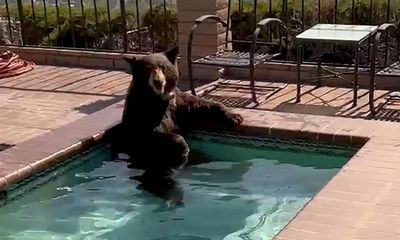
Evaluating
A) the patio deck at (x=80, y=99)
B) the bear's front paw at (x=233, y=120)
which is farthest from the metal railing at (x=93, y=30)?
the bear's front paw at (x=233, y=120)

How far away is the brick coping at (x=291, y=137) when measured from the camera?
4430mm

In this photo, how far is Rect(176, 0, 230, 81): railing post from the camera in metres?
7.16

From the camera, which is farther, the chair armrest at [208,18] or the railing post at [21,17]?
the railing post at [21,17]

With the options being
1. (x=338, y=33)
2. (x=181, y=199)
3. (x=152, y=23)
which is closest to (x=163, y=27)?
(x=152, y=23)

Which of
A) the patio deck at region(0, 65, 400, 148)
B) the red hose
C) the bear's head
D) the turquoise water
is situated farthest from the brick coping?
the red hose

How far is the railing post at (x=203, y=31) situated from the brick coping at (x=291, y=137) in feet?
3.86

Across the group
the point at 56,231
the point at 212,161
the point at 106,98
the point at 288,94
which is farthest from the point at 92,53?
the point at 56,231

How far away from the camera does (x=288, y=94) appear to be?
6652mm

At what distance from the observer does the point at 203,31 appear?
7.21 metres

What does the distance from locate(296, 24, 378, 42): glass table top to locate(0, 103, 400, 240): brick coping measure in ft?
2.10

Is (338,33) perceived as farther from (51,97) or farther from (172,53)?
(51,97)

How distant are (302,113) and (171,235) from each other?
208cm

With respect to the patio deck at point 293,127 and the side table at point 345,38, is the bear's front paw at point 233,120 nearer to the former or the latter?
the patio deck at point 293,127

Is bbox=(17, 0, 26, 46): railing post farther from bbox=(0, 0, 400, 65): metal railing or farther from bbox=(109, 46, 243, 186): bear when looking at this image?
bbox=(109, 46, 243, 186): bear
